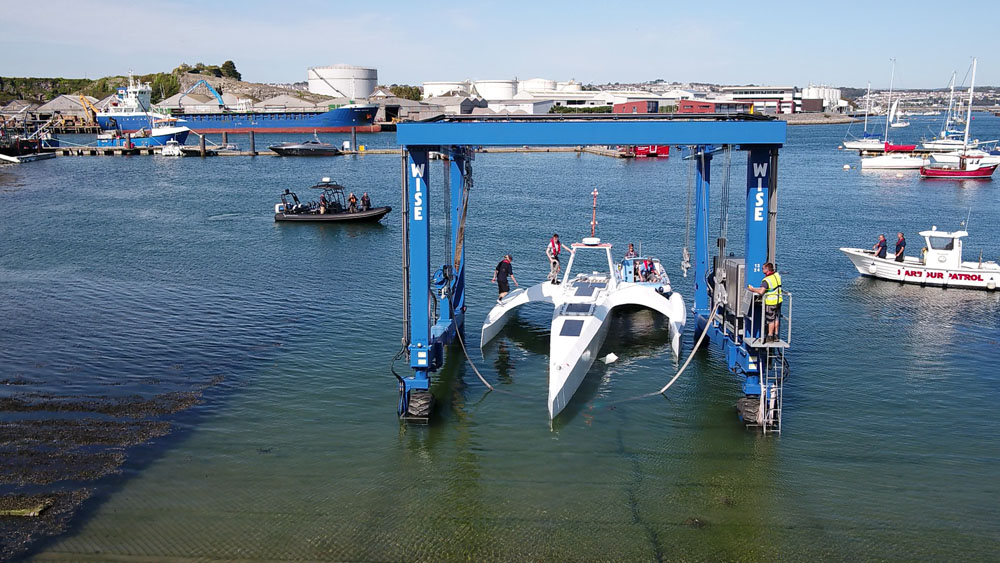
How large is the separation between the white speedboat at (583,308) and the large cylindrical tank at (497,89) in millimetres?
170074

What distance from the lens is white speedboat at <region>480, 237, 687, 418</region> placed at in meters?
15.3

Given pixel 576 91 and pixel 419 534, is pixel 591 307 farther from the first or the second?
pixel 576 91

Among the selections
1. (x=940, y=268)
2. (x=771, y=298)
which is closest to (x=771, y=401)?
(x=771, y=298)

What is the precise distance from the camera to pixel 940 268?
2542 cm

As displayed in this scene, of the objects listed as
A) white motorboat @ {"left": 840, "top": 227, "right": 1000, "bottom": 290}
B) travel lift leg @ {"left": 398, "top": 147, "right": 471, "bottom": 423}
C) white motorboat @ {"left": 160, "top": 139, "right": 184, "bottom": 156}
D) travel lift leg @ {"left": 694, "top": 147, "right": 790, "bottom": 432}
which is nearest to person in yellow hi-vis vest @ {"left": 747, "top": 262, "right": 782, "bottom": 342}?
travel lift leg @ {"left": 694, "top": 147, "right": 790, "bottom": 432}

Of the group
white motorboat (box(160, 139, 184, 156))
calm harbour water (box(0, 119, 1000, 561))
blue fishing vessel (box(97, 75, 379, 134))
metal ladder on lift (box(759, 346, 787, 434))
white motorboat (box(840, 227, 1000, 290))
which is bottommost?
calm harbour water (box(0, 119, 1000, 561))

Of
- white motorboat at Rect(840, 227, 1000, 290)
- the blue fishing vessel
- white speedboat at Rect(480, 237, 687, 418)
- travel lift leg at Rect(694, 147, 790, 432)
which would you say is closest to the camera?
travel lift leg at Rect(694, 147, 790, 432)

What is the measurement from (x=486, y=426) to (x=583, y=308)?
4.06 metres

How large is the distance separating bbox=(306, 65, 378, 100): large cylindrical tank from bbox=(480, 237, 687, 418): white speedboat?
570 feet

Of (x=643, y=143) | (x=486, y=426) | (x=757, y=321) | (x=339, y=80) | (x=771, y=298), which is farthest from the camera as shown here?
(x=339, y=80)

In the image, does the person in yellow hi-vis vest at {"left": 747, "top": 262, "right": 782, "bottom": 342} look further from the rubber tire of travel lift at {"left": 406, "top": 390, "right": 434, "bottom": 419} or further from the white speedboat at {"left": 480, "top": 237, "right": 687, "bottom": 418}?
the rubber tire of travel lift at {"left": 406, "top": 390, "right": 434, "bottom": 419}

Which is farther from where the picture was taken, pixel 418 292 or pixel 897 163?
pixel 897 163

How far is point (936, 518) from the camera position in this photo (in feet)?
37.4

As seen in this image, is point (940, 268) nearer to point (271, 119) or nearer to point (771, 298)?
point (771, 298)
